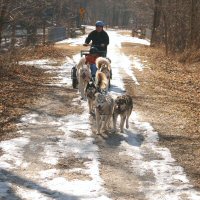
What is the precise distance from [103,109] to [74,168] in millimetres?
2049

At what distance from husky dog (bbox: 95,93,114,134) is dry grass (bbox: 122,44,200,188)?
3.99 feet

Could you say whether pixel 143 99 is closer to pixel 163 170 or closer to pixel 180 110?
pixel 180 110

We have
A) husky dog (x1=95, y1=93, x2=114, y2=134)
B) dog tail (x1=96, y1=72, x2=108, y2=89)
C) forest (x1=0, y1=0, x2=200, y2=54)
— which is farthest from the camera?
forest (x1=0, y1=0, x2=200, y2=54)

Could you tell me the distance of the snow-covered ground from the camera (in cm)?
610

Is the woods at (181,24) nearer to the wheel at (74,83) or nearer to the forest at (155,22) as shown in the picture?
the forest at (155,22)

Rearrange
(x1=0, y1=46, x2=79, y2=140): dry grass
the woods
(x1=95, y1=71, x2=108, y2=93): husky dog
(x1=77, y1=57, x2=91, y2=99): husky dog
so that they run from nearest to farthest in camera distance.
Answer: (x1=0, y1=46, x2=79, y2=140): dry grass → (x1=95, y1=71, x2=108, y2=93): husky dog → (x1=77, y1=57, x2=91, y2=99): husky dog → the woods

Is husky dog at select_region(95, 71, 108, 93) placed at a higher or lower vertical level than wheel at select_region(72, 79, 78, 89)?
higher

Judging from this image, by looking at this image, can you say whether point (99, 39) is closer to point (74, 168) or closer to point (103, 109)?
point (103, 109)

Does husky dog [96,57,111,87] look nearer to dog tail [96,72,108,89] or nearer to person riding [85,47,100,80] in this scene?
person riding [85,47,100,80]

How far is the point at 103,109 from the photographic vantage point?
8.76 meters

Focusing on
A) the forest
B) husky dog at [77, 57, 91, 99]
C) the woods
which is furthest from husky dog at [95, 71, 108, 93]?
the woods

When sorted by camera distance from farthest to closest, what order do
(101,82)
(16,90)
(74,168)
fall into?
(16,90) < (101,82) < (74,168)

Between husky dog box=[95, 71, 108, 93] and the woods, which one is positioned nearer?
husky dog box=[95, 71, 108, 93]

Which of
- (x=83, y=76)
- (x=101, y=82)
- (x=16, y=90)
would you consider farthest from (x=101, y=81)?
(x=16, y=90)
